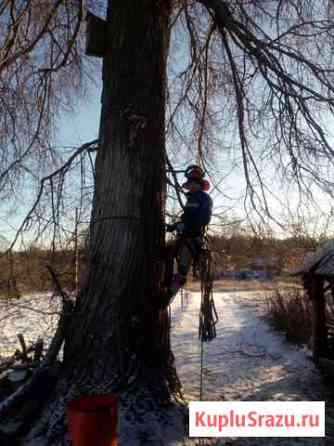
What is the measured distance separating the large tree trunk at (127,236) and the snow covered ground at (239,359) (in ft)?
1.89

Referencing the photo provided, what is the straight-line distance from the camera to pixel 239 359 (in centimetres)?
832

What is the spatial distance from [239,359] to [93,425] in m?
5.69

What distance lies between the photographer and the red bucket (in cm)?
312

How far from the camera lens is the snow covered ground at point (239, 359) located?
19.1 feet

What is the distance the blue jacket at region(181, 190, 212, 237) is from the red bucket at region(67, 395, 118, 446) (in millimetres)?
1933

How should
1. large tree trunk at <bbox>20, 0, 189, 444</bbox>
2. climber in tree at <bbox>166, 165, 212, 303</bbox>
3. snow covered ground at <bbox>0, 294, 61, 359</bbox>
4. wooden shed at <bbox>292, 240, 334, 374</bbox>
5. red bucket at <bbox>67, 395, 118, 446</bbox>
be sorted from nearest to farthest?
red bucket at <bbox>67, 395, 118, 446</bbox> < large tree trunk at <bbox>20, 0, 189, 444</bbox> < climber in tree at <bbox>166, 165, 212, 303</bbox> < wooden shed at <bbox>292, 240, 334, 374</bbox> < snow covered ground at <bbox>0, 294, 61, 359</bbox>

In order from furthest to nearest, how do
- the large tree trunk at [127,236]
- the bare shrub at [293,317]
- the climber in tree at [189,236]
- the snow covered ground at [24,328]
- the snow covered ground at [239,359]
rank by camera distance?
the bare shrub at [293,317], the snow covered ground at [24,328], the snow covered ground at [239,359], the climber in tree at [189,236], the large tree trunk at [127,236]

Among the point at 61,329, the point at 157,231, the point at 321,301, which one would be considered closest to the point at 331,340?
the point at 321,301

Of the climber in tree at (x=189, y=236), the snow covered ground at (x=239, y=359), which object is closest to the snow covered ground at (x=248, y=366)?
the snow covered ground at (x=239, y=359)

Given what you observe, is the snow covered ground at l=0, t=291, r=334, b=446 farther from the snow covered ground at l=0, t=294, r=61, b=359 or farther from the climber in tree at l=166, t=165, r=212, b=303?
the climber in tree at l=166, t=165, r=212, b=303

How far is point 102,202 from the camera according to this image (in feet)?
15.1

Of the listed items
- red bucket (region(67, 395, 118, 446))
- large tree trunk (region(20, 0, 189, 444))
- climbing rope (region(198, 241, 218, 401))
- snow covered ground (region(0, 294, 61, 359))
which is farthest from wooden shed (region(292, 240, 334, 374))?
snow covered ground (region(0, 294, 61, 359))

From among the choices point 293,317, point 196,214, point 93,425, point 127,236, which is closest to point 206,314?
point 196,214

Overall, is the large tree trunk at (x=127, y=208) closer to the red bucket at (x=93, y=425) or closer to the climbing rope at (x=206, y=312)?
the climbing rope at (x=206, y=312)
